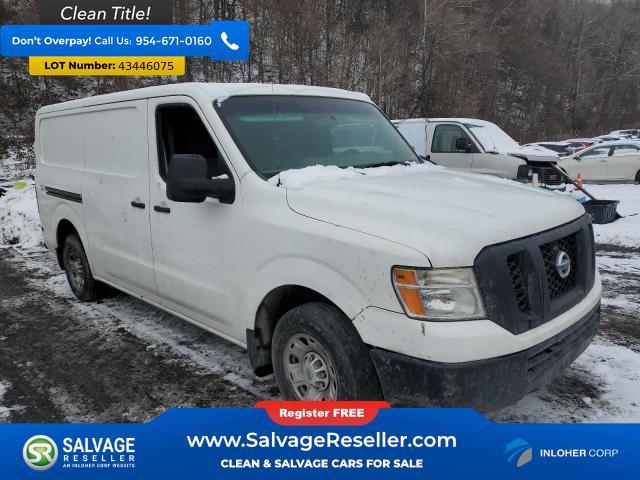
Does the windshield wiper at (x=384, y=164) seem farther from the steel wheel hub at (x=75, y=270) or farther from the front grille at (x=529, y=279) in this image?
the steel wheel hub at (x=75, y=270)

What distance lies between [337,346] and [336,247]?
49 cm

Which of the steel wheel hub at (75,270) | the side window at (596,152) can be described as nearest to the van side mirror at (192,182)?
the steel wheel hub at (75,270)

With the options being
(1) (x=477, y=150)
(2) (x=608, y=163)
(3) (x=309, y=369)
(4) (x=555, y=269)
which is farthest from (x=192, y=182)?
(2) (x=608, y=163)

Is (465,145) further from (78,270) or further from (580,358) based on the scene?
(78,270)

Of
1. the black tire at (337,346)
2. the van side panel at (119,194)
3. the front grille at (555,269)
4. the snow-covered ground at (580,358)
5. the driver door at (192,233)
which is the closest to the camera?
the black tire at (337,346)

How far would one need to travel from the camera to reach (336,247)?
248 cm

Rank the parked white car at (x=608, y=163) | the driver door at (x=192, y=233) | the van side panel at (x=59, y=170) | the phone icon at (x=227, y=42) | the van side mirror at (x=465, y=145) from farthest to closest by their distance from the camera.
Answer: the phone icon at (x=227, y=42) → the parked white car at (x=608, y=163) → the van side mirror at (x=465, y=145) → the van side panel at (x=59, y=170) → the driver door at (x=192, y=233)

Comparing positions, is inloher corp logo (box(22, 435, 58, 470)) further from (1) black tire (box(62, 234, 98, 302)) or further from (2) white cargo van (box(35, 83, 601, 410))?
(1) black tire (box(62, 234, 98, 302))

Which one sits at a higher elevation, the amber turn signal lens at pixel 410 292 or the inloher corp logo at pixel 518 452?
the amber turn signal lens at pixel 410 292

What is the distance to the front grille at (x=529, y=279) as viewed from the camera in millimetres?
2250

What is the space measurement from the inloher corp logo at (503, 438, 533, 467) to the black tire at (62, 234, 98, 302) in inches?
169

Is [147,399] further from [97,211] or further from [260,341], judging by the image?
[97,211]

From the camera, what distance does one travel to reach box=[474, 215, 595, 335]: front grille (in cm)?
225

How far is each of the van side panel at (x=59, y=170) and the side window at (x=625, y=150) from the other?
53.5 ft
